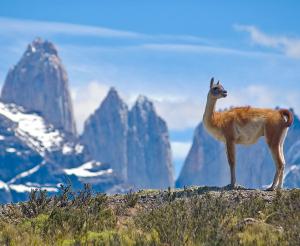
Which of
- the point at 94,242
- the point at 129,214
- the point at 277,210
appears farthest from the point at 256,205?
the point at 94,242

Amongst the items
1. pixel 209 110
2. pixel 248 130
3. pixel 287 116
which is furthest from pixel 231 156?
pixel 287 116

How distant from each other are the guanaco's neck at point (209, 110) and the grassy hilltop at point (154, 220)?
3.53m

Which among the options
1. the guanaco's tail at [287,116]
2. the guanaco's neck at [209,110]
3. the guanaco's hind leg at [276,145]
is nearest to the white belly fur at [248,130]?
the guanaco's hind leg at [276,145]

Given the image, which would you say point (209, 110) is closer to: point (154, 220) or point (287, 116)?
point (287, 116)

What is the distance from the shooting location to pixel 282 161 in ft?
83.2

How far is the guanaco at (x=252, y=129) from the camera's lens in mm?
25094

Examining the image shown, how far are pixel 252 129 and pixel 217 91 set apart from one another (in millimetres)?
2189

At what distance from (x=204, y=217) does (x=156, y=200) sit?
15.5 ft

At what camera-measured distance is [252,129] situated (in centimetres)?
2514

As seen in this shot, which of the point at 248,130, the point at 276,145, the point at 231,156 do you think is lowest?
the point at 231,156

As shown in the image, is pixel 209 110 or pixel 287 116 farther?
pixel 209 110

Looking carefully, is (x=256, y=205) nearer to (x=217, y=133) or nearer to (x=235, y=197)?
(x=235, y=197)

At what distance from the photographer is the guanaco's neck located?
84.0 ft

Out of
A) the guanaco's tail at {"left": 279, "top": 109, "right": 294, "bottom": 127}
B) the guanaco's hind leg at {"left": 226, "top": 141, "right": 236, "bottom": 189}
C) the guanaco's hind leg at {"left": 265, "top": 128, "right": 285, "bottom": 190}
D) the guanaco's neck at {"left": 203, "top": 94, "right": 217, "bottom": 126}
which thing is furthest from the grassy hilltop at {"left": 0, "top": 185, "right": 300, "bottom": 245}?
the guanaco's neck at {"left": 203, "top": 94, "right": 217, "bottom": 126}
